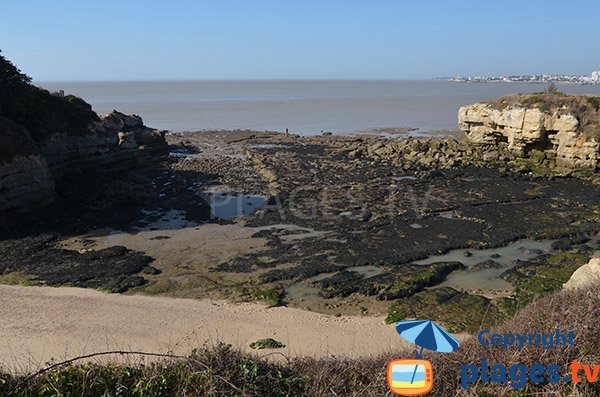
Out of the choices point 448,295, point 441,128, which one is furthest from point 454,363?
point 441,128

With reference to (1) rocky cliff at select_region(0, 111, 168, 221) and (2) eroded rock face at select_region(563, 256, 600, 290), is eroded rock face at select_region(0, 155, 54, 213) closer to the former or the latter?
(1) rocky cliff at select_region(0, 111, 168, 221)

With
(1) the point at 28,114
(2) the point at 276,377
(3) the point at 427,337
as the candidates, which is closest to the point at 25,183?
(1) the point at 28,114

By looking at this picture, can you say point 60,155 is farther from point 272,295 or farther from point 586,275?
point 586,275

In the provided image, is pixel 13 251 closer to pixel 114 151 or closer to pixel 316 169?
pixel 114 151

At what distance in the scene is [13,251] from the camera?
18.5m

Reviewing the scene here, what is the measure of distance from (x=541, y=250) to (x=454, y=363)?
1341 centimetres

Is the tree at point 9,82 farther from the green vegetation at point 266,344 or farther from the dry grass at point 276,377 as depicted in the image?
the dry grass at point 276,377

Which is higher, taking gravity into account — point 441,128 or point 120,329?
point 441,128

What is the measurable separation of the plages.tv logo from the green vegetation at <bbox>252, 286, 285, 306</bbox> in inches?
337

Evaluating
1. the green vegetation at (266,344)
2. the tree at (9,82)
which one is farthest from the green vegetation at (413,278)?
the tree at (9,82)

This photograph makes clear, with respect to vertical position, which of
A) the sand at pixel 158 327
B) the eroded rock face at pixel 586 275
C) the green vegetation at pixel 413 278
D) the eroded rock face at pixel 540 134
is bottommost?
the sand at pixel 158 327

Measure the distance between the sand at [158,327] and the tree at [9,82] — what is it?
15.0 m

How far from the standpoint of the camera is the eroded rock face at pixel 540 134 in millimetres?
29547

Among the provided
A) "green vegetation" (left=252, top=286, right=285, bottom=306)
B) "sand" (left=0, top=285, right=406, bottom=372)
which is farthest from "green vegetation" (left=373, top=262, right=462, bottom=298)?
"green vegetation" (left=252, top=286, right=285, bottom=306)
